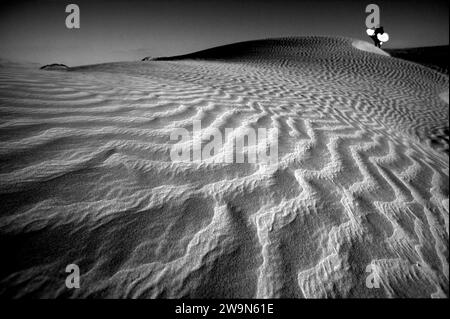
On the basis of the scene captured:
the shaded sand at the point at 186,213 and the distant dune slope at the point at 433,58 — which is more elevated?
the distant dune slope at the point at 433,58

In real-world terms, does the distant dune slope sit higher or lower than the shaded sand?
higher

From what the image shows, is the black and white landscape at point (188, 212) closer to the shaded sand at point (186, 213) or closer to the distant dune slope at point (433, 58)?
the shaded sand at point (186, 213)

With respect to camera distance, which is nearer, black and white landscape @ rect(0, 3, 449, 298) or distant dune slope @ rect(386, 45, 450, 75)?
black and white landscape @ rect(0, 3, 449, 298)

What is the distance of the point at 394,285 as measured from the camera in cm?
123

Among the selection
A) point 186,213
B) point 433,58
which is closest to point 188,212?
point 186,213

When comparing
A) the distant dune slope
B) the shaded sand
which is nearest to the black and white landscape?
the shaded sand

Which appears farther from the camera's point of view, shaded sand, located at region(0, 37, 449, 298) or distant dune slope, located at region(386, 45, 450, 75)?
distant dune slope, located at region(386, 45, 450, 75)

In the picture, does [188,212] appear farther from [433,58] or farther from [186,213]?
[433,58]

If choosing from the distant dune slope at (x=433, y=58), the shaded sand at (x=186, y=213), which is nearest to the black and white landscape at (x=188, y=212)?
the shaded sand at (x=186, y=213)

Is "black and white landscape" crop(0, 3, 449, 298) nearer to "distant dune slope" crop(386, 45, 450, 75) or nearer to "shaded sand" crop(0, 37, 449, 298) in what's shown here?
"shaded sand" crop(0, 37, 449, 298)

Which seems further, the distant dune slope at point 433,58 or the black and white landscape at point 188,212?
the distant dune slope at point 433,58

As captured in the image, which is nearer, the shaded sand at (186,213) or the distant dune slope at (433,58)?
the shaded sand at (186,213)

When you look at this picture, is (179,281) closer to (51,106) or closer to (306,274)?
(306,274)
